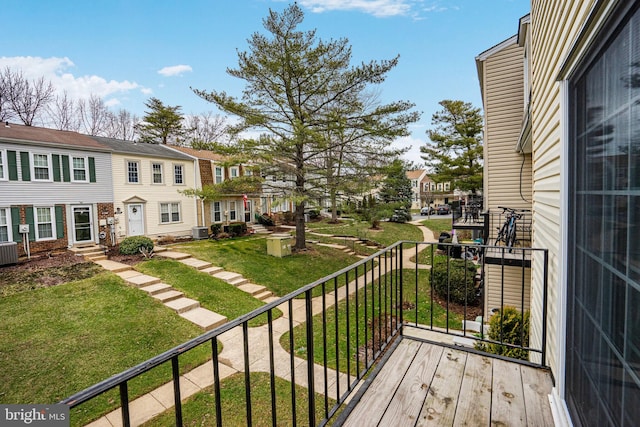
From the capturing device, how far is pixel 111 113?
22.3 metres

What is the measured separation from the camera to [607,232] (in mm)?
1333

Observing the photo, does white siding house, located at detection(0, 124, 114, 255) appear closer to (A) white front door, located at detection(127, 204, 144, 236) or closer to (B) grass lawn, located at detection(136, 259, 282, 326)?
(A) white front door, located at detection(127, 204, 144, 236)

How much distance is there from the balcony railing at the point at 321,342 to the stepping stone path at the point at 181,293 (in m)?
0.63

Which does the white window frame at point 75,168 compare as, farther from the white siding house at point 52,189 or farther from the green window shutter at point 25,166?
the green window shutter at point 25,166

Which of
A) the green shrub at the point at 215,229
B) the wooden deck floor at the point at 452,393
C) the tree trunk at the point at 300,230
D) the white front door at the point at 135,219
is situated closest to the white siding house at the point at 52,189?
the white front door at the point at 135,219

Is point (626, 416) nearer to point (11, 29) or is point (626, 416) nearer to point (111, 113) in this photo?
point (11, 29)

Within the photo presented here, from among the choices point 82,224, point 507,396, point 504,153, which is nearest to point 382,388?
point 507,396

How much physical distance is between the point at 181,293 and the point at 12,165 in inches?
345

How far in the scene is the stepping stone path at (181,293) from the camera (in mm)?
6733

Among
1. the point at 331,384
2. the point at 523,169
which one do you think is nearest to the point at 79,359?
the point at 331,384

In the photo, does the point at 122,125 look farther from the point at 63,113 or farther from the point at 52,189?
the point at 52,189

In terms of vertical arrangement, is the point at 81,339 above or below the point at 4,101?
below

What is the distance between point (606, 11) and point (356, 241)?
587 inches

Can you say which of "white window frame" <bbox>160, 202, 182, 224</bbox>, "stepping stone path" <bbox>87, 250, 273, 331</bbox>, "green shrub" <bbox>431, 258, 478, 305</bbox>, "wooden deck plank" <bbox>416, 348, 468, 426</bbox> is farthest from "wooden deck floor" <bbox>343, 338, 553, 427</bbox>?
"white window frame" <bbox>160, 202, 182, 224</bbox>
